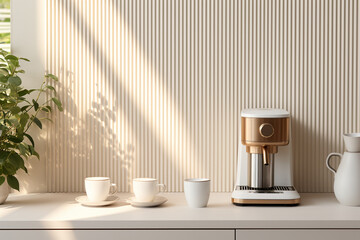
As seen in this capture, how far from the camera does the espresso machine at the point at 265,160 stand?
1.82 metres

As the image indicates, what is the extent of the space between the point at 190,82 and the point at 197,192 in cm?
46

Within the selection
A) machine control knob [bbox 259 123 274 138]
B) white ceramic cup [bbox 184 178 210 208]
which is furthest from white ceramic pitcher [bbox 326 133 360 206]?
white ceramic cup [bbox 184 178 210 208]

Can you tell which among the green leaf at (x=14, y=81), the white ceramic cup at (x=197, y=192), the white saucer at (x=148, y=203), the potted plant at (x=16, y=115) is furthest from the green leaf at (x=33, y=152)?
the white ceramic cup at (x=197, y=192)

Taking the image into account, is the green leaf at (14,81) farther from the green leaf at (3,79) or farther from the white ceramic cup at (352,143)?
the white ceramic cup at (352,143)

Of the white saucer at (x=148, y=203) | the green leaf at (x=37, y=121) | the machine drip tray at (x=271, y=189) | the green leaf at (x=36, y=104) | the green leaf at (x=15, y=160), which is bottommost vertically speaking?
the white saucer at (x=148, y=203)

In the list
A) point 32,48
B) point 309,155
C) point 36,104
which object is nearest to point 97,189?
point 36,104

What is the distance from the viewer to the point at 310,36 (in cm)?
204

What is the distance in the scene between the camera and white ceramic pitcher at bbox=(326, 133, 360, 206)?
5.95ft

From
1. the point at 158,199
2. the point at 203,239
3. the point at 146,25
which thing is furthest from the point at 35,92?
the point at 203,239

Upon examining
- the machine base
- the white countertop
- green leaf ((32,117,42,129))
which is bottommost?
the white countertop

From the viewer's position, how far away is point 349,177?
1824 millimetres

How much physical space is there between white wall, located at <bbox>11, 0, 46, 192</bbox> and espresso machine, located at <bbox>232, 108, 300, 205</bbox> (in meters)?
0.74

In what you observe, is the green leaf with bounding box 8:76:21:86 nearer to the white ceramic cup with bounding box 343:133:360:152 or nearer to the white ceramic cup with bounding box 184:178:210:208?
the white ceramic cup with bounding box 184:178:210:208

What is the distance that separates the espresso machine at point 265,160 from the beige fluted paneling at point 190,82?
0.12 metres
